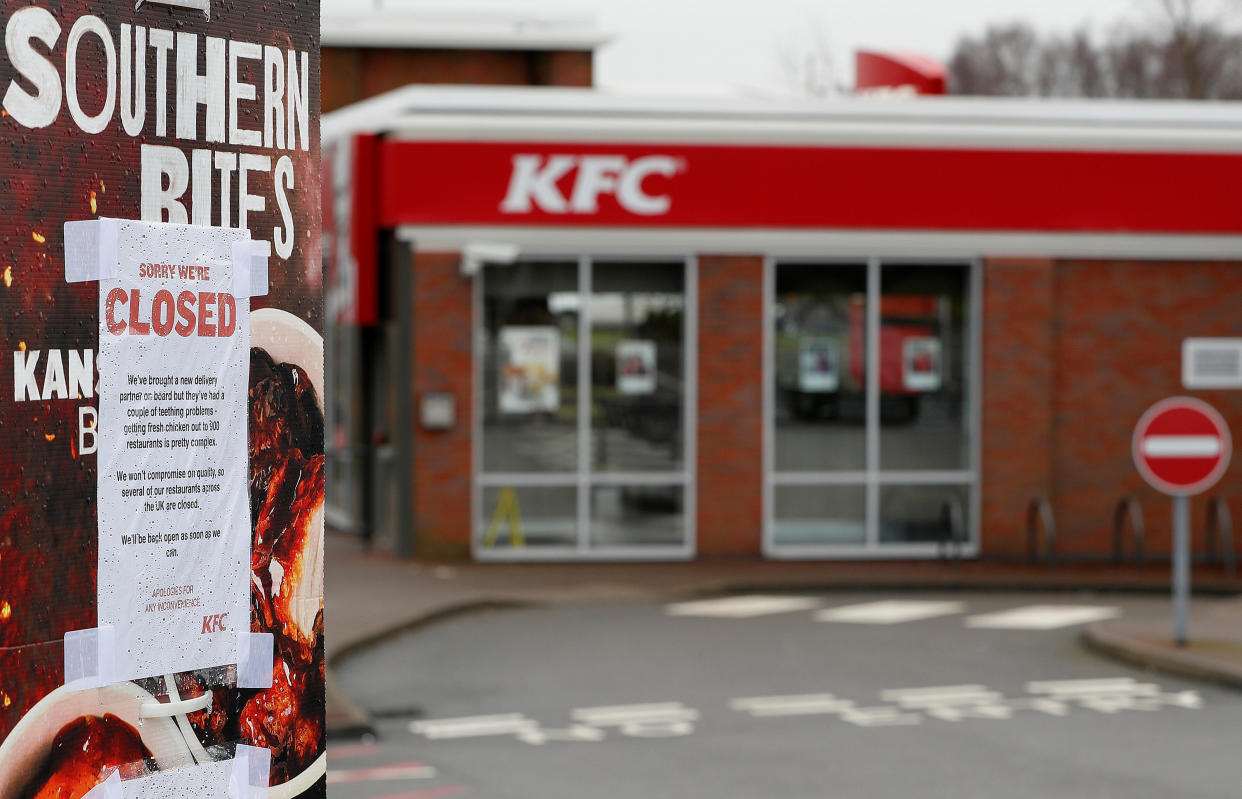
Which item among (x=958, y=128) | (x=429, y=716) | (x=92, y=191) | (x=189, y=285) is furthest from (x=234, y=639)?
(x=958, y=128)

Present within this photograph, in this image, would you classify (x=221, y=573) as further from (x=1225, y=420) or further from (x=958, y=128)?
(x=1225, y=420)

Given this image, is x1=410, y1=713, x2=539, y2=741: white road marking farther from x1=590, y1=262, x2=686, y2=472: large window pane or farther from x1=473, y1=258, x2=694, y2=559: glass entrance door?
x1=590, y1=262, x2=686, y2=472: large window pane

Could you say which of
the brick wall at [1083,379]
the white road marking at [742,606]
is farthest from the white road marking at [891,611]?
the brick wall at [1083,379]

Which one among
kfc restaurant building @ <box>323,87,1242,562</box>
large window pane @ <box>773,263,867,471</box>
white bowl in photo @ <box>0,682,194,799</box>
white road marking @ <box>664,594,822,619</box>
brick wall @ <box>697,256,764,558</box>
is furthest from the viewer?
large window pane @ <box>773,263,867,471</box>

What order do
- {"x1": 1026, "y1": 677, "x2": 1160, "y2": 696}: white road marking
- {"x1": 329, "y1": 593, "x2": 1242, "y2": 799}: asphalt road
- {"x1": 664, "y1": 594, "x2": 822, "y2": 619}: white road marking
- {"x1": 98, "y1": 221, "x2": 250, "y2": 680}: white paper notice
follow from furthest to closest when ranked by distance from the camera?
{"x1": 664, "y1": 594, "x2": 822, "y2": 619}: white road marking → {"x1": 1026, "y1": 677, "x2": 1160, "y2": 696}: white road marking → {"x1": 329, "y1": 593, "x2": 1242, "y2": 799}: asphalt road → {"x1": 98, "y1": 221, "x2": 250, "y2": 680}: white paper notice

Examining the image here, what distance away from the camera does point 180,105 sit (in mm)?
3127

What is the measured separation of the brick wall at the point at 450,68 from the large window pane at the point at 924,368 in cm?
2264

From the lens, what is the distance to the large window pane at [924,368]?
686 inches

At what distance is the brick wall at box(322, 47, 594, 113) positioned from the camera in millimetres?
38656

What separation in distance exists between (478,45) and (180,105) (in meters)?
37.0

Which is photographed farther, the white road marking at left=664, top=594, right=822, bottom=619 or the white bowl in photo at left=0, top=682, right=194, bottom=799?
the white road marking at left=664, top=594, right=822, bottom=619

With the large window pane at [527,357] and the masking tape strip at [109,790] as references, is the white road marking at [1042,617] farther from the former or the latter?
the masking tape strip at [109,790]

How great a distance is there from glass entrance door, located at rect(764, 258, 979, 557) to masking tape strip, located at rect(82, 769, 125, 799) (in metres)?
14.3

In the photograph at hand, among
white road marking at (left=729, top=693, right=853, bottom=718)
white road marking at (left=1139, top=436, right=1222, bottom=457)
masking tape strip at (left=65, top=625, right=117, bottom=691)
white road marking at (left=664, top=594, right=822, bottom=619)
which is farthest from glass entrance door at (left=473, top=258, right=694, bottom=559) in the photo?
masking tape strip at (left=65, top=625, right=117, bottom=691)
